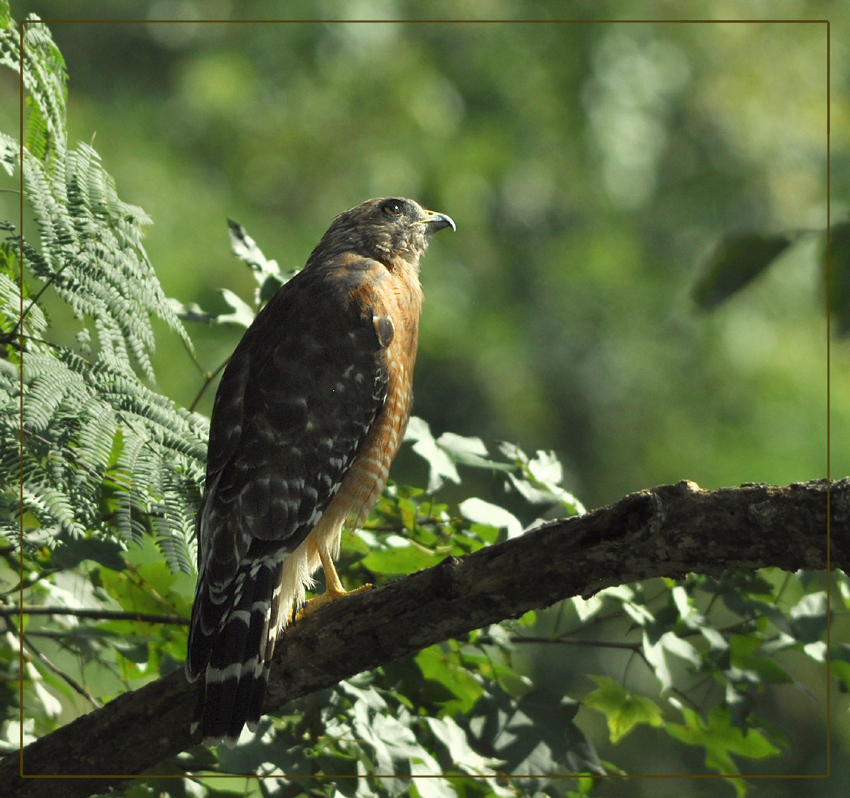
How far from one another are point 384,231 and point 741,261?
1626 millimetres

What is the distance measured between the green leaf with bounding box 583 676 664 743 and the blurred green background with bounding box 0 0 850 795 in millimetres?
2418

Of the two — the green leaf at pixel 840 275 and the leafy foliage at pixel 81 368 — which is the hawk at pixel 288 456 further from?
the green leaf at pixel 840 275

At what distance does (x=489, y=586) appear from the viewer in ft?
5.49

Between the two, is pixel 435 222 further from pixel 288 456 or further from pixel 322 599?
pixel 322 599

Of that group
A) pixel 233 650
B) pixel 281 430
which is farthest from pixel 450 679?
pixel 281 430

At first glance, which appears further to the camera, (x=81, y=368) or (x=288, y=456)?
(x=288, y=456)

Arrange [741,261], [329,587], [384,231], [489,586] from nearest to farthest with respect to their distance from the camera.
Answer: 1. [741,261]
2. [489,586]
3. [329,587]
4. [384,231]

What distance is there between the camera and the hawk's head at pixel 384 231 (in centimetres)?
266

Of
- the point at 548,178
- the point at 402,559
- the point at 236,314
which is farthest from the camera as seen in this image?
the point at 548,178

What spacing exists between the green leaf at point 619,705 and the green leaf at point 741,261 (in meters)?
1.24

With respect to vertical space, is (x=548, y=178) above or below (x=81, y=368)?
above

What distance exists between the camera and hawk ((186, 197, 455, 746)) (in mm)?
1912

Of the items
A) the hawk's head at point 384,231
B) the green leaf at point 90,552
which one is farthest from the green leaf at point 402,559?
the hawk's head at point 384,231

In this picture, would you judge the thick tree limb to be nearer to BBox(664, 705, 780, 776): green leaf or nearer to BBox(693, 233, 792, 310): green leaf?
BBox(693, 233, 792, 310): green leaf
